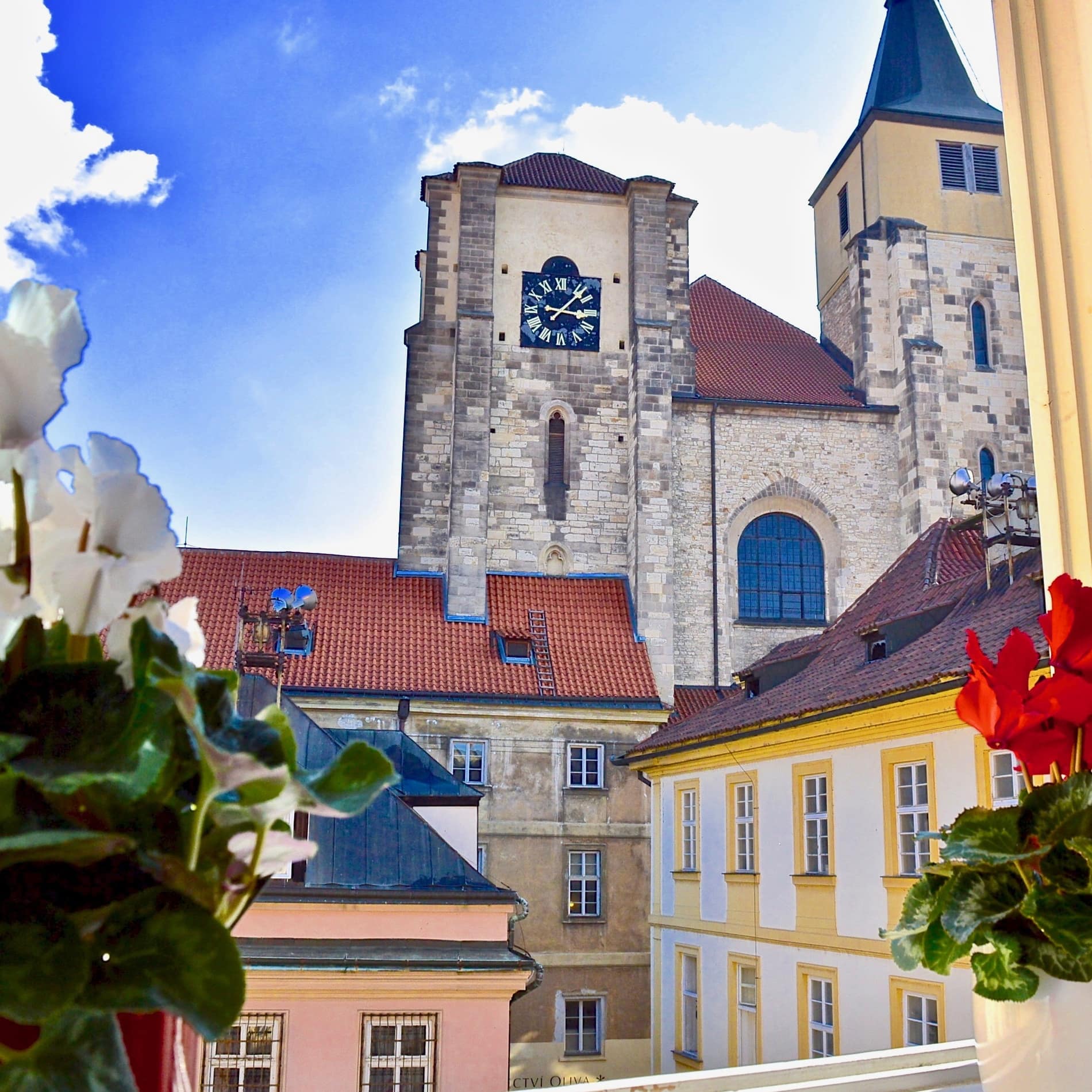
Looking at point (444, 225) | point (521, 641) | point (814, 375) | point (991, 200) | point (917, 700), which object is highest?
point (991, 200)

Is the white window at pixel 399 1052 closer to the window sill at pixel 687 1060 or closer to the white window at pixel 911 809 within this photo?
the white window at pixel 911 809

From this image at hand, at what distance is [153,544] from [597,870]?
15428 millimetres

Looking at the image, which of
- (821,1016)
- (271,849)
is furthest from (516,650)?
(271,849)

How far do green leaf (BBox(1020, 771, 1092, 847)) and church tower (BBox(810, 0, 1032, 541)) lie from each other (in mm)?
18889

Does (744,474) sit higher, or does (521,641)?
(744,474)

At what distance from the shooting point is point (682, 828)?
12305 millimetres

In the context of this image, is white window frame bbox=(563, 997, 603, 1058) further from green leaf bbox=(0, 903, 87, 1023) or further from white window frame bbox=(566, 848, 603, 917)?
green leaf bbox=(0, 903, 87, 1023)

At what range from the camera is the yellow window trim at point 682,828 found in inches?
462

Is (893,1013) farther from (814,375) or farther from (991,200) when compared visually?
(991,200)

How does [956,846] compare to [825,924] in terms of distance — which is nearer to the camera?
[956,846]

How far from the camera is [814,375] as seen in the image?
21.2 m

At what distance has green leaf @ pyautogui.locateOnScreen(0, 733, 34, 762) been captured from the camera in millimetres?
545

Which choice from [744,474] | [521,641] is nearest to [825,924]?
[521,641]

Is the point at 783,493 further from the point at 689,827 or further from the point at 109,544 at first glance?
the point at 109,544
